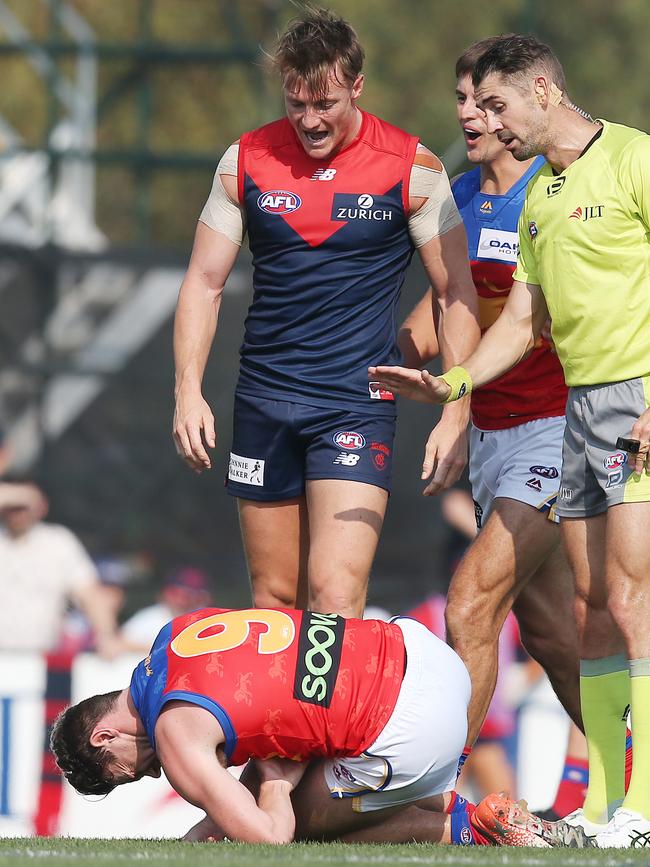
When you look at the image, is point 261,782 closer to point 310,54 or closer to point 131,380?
point 310,54

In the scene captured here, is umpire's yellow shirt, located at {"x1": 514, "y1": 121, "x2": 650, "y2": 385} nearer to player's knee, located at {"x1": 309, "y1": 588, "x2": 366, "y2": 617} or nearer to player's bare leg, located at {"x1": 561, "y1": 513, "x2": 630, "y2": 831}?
player's bare leg, located at {"x1": 561, "y1": 513, "x2": 630, "y2": 831}

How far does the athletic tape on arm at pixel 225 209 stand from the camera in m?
5.51

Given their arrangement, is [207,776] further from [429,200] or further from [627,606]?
[429,200]

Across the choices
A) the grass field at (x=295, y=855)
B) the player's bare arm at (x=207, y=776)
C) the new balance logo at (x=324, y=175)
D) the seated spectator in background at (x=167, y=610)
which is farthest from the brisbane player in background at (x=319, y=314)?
the seated spectator in background at (x=167, y=610)

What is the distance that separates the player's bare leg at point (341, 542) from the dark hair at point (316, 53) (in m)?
1.35

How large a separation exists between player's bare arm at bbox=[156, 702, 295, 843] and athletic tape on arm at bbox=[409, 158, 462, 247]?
6.16ft

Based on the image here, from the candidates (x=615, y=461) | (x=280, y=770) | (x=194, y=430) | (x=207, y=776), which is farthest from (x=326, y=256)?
(x=207, y=776)

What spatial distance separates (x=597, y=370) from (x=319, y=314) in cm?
106

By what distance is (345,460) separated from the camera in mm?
5355

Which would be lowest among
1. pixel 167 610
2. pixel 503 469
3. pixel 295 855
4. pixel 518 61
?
pixel 167 610

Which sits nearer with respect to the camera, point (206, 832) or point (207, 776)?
point (207, 776)

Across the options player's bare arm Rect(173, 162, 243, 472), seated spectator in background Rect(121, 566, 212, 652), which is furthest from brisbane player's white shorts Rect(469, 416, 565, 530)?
seated spectator in background Rect(121, 566, 212, 652)

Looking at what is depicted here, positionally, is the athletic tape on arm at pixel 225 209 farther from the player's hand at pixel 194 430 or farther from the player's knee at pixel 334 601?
the player's knee at pixel 334 601

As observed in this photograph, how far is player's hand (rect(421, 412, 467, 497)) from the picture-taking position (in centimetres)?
534
